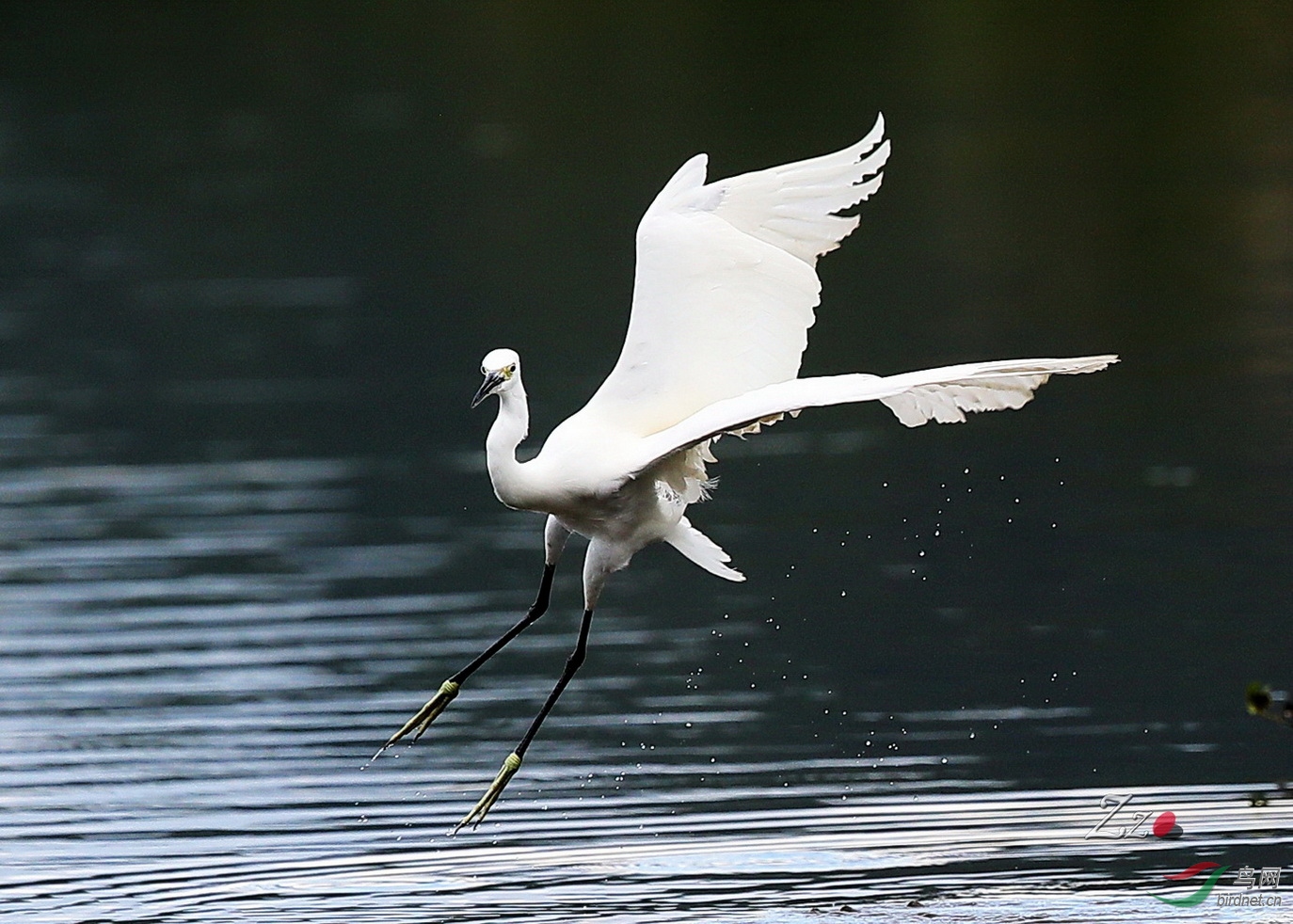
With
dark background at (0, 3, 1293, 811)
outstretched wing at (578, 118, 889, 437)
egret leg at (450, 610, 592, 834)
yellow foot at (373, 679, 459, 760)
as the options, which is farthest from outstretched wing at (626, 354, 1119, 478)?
dark background at (0, 3, 1293, 811)

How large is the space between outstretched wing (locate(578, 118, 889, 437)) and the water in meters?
1.45

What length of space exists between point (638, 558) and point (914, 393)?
209 inches

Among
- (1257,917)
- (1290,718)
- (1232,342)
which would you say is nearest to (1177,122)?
(1232,342)

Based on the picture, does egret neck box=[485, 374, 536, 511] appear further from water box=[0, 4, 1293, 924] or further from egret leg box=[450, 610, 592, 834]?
water box=[0, 4, 1293, 924]

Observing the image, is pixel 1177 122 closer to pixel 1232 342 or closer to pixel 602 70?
pixel 602 70

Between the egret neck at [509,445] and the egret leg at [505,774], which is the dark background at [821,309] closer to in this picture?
the egret leg at [505,774]

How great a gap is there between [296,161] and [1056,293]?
10.9m

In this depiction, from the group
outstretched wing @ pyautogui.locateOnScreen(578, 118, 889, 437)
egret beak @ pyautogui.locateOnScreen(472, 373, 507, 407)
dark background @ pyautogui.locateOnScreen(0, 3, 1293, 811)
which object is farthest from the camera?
dark background @ pyautogui.locateOnScreen(0, 3, 1293, 811)

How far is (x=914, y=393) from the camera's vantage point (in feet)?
24.6

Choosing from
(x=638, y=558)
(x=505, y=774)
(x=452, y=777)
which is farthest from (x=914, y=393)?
(x=638, y=558)

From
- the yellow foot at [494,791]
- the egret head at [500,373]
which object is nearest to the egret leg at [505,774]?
the yellow foot at [494,791]

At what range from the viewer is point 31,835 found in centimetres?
931

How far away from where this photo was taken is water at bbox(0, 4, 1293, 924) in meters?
8.79

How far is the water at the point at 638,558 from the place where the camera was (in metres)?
8.79
